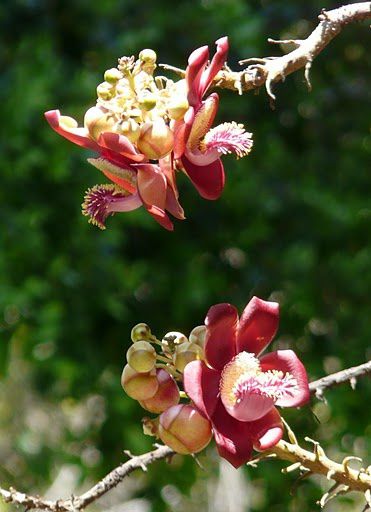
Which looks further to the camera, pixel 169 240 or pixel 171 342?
pixel 169 240

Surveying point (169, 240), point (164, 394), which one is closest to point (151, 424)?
point (164, 394)

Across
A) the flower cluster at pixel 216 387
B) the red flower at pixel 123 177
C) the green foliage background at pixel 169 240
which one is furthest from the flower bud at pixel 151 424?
the green foliage background at pixel 169 240

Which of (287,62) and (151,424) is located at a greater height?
(287,62)

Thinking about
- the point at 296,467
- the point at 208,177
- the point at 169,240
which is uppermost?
the point at 208,177

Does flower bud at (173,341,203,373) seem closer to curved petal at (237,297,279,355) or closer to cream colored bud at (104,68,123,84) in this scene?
curved petal at (237,297,279,355)

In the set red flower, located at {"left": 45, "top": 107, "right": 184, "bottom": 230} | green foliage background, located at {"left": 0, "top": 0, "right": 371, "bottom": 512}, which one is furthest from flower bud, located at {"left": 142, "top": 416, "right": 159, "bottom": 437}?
green foliage background, located at {"left": 0, "top": 0, "right": 371, "bottom": 512}

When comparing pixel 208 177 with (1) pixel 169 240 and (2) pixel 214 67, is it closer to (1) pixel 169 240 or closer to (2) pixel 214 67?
(2) pixel 214 67

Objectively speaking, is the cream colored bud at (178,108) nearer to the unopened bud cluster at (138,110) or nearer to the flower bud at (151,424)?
the unopened bud cluster at (138,110)
